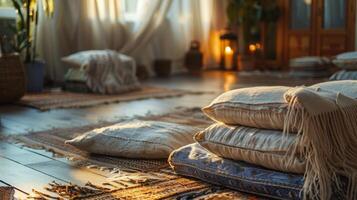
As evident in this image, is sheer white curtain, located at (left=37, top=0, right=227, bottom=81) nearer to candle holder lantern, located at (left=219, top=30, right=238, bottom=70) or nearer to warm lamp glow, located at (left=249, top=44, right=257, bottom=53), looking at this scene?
candle holder lantern, located at (left=219, top=30, right=238, bottom=70)

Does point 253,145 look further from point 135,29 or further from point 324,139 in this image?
point 135,29

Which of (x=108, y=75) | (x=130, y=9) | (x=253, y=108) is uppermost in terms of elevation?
(x=130, y=9)

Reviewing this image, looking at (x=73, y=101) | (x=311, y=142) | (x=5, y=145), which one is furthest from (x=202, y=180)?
(x=73, y=101)

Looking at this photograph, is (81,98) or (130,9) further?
(130,9)

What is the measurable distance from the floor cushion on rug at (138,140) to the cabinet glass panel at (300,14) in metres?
4.57

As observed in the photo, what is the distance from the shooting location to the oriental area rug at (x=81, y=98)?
3.88 meters

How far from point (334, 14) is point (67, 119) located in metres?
4.02

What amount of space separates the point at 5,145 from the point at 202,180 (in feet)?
3.62

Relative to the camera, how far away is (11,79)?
3.95 m

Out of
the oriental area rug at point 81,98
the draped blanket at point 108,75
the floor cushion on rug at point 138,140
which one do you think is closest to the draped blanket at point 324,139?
the floor cushion on rug at point 138,140

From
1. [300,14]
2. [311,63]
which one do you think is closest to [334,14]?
[300,14]

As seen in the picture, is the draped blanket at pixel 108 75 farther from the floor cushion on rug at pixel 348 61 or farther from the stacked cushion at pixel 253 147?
the stacked cushion at pixel 253 147

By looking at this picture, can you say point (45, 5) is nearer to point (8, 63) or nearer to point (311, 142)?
point (8, 63)

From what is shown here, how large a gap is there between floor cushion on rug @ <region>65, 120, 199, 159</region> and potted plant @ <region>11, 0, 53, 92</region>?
89.8 inches
